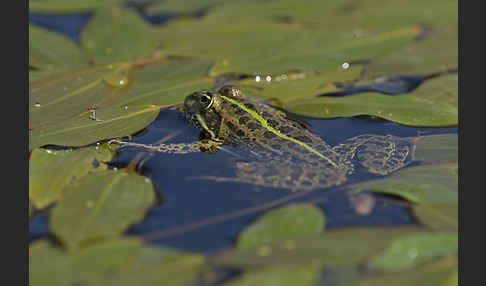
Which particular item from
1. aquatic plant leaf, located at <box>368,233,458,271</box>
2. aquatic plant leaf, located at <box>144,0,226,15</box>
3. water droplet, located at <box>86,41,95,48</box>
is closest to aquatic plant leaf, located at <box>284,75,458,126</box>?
aquatic plant leaf, located at <box>368,233,458,271</box>

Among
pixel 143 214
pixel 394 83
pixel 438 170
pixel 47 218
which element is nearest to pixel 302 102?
pixel 394 83

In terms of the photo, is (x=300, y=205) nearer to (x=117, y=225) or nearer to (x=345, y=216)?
(x=345, y=216)

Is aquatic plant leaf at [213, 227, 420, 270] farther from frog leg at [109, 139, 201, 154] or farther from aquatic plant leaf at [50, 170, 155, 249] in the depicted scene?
frog leg at [109, 139, 201, 154]

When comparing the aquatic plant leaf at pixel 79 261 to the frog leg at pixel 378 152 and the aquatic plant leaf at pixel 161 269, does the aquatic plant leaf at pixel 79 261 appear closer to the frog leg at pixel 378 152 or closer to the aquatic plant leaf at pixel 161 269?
the aquatic plant leaf at pixel 161 269

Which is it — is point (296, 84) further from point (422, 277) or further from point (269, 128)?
point (422, 277)

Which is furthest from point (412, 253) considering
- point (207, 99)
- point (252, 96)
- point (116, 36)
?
point (116, 36)
